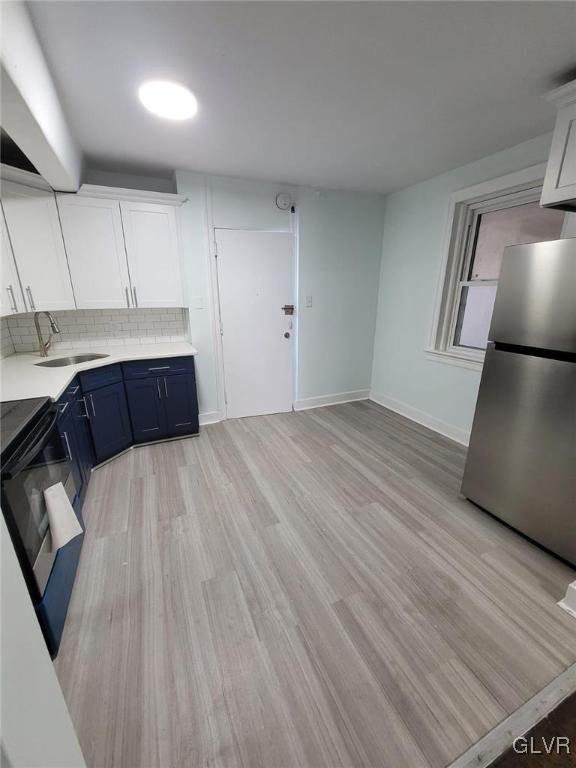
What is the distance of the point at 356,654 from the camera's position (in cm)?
130

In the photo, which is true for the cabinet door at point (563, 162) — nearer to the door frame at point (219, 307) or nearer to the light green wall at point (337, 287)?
the light green wall at point (337, 287)

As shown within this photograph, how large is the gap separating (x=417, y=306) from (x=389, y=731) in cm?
326

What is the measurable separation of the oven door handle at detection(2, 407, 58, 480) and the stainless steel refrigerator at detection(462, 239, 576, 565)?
242 centimetres

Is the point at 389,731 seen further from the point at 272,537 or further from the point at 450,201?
the point at 450,201

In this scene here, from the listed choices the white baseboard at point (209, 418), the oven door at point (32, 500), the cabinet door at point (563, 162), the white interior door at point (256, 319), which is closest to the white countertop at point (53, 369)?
the oven door at point (32, 500)

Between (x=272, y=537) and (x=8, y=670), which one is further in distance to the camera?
(x=272, y=537)

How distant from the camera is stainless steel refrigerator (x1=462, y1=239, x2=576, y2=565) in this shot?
1.58 m

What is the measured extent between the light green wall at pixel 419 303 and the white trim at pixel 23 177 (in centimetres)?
329

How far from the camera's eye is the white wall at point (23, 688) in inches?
19.1

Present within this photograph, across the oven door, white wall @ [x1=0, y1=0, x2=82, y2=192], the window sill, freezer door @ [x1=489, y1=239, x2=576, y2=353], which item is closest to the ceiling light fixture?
white wall @ [x1=0, y1=0, x2=82, y2=192]

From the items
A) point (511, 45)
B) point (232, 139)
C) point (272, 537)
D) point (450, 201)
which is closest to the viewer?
point (511, 45)

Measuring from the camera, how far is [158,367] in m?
2.82

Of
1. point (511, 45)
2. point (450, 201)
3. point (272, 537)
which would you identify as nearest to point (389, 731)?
point (272, 537)

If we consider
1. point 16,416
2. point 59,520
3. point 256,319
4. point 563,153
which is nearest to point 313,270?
point 256,319
